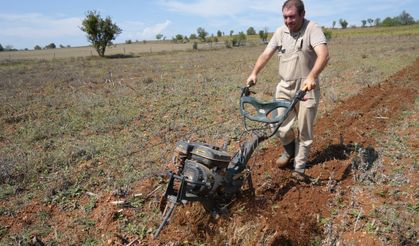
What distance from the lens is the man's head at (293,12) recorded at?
4.10 metres

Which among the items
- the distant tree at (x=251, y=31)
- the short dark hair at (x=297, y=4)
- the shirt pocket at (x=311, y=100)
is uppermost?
the distant tree at (x=251, y=31)

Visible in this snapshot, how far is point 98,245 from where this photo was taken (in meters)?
3.73

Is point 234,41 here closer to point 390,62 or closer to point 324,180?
point 390,62

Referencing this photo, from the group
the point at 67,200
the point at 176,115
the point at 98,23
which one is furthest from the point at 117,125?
the point at 98,23

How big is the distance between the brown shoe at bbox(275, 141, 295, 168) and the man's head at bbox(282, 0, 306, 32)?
5.33 feet

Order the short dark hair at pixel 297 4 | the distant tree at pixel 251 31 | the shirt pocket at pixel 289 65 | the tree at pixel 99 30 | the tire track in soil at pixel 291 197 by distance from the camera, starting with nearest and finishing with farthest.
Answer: the tire track in soil at pixel 291 197 < the short dark hair at pixel 297 4 < the shirt pocket at pixel 289 65 < the tree at pixel 99 30 < the distant tree at pixel 251 31

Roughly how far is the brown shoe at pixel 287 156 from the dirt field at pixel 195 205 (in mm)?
137

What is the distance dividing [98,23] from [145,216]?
134 feet

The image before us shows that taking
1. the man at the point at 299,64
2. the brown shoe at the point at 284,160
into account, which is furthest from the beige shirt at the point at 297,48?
the brown shoe at the point at 284,160

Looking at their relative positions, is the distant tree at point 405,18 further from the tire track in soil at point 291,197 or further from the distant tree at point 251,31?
the tire track in soil at point 291,197

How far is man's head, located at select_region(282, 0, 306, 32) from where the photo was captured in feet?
13.4

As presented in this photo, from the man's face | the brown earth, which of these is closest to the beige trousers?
the brown earth

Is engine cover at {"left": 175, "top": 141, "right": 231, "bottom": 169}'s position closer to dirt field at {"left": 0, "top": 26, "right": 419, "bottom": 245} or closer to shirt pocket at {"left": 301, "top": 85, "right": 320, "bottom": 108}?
dirt field at {"left": 0, "top": 26, "right": 419, "bottom": 245}

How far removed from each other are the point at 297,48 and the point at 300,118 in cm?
85
